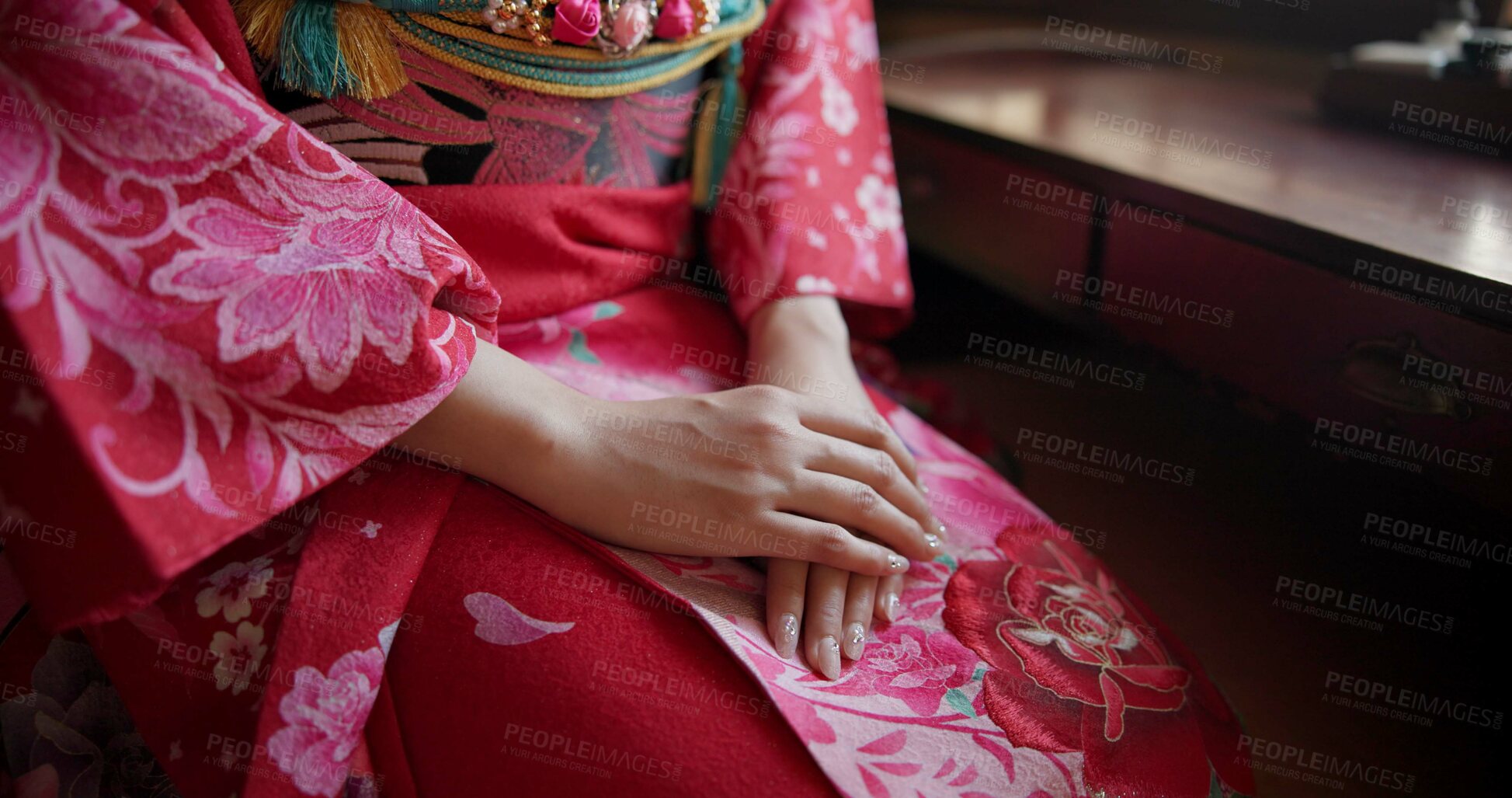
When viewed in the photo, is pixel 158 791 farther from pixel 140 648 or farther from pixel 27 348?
pixel 27 348

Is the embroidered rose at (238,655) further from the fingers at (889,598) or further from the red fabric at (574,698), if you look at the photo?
the fingers at (889,598)

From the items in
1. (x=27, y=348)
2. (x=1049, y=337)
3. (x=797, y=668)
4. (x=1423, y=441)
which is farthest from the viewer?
(x=1049, y=337)

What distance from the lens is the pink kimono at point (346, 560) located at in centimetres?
45

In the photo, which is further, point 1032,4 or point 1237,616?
point 1032,4

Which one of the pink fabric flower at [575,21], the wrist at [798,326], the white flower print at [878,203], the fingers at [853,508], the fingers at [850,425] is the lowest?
the fingers at [853,508]

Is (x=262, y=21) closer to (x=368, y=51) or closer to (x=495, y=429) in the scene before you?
(x=368, y=51)

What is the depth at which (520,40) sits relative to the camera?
2.00 feet

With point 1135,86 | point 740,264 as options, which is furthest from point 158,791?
point 1135,86

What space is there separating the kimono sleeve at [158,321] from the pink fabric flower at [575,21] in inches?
7.9

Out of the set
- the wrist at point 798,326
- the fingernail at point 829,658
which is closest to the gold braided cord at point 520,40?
the wrist at point 798,326

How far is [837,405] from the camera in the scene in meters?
0.65

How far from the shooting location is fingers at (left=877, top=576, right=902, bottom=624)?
603mm

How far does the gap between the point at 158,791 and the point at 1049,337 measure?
3.19 feet

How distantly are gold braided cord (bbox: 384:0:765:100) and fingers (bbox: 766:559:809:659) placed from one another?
37cm
